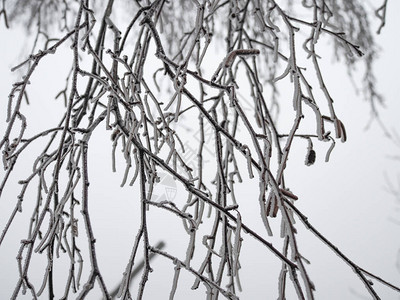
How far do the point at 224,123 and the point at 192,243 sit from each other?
17.6 inches

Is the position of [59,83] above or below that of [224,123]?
above

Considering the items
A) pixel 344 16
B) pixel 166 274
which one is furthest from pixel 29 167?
pixel 344 16

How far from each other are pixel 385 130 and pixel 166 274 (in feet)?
4.27

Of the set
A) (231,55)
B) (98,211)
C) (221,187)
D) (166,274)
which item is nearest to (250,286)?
(166,274)

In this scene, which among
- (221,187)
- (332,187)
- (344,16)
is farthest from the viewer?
(332,187)

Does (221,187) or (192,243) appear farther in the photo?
(221,187)

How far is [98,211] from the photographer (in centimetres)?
189

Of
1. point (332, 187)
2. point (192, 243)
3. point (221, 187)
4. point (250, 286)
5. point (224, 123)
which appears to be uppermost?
point (332, 187)

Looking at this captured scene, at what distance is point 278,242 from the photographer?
74.8 inches

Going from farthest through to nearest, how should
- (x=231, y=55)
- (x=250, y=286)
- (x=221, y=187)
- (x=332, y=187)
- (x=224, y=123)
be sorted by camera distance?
(x=332, y=187), (x=250, y=286), (x=224, y=123), (x=221, y=187), (x=231, y=55)

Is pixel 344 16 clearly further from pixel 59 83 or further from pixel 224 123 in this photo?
pixel 59 83

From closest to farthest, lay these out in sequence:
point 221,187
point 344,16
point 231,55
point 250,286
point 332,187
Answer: point 231,55 → point 221,187 → point 344,16 → point 250,286 → point 332,187

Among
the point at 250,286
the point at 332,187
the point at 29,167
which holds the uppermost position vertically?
the point at 332,187

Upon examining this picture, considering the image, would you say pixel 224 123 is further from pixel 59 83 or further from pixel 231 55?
pixel 59 83
